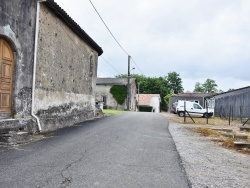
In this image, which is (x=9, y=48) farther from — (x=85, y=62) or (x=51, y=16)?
(x=85, y=62)

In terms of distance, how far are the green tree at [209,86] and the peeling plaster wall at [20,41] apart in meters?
107

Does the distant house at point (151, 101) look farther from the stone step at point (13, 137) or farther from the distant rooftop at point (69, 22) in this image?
the stone step at point (13, 137)

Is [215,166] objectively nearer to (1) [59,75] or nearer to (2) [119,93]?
(1) [59,75]

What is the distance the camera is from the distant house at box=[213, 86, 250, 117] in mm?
26156

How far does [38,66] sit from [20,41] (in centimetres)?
157

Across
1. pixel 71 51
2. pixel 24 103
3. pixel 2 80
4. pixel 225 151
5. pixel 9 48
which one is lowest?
pixel 225 151

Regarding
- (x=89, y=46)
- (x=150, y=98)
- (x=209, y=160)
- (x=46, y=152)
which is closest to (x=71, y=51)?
(x=89, y=46)

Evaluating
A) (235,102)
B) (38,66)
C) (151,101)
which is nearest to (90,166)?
(38,66)

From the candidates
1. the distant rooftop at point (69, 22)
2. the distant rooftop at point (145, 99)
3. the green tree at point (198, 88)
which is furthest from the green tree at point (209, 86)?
the distant rooftop at point (69, 22)

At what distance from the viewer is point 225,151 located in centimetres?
844

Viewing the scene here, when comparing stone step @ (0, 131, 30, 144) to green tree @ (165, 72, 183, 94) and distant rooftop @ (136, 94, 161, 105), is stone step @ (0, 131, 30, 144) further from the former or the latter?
green tree @ (165, 72, 183, 94)

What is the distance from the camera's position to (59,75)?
13.6m

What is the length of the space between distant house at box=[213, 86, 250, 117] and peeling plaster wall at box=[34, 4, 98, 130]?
1367cm

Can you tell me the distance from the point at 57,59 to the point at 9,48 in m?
3.81
